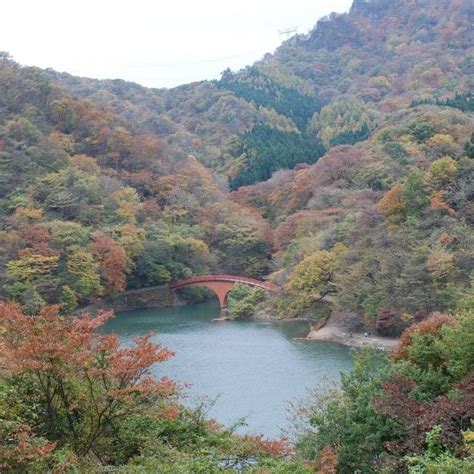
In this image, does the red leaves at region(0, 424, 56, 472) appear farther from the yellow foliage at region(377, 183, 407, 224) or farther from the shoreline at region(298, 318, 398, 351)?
the yellow foliage at region(377, 183, 407, 224)

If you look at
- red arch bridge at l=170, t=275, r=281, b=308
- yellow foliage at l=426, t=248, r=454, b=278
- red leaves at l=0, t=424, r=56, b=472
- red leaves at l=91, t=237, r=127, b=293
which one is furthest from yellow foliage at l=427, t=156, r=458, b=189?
red leaves at l=0, t=424, r=56, b=472

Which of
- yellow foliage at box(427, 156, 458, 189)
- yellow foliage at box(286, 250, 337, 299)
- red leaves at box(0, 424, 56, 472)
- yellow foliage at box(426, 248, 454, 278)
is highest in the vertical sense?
yellow foliage at box(427, 156, 458, 189)

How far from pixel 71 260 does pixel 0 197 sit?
688cm

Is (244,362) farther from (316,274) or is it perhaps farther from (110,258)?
(110,258)

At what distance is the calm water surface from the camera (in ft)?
59.3

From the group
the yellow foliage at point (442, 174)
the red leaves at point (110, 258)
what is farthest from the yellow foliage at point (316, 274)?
the red leaves at point (110, 258)

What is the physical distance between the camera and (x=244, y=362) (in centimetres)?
2367

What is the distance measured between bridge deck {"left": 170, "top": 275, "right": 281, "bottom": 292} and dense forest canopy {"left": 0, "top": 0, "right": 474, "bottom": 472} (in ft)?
2.29

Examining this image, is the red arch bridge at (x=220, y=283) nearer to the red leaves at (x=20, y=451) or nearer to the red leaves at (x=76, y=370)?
the red leaves at (x=76, y=370)

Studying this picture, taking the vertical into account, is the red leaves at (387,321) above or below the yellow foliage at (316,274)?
below

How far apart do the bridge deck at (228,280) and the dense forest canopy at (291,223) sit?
70 centimetres

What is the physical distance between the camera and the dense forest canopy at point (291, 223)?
11.4m

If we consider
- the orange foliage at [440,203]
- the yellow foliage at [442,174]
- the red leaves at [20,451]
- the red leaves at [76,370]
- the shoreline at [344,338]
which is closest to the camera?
the red leaves at [20,451]

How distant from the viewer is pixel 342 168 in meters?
42.1
